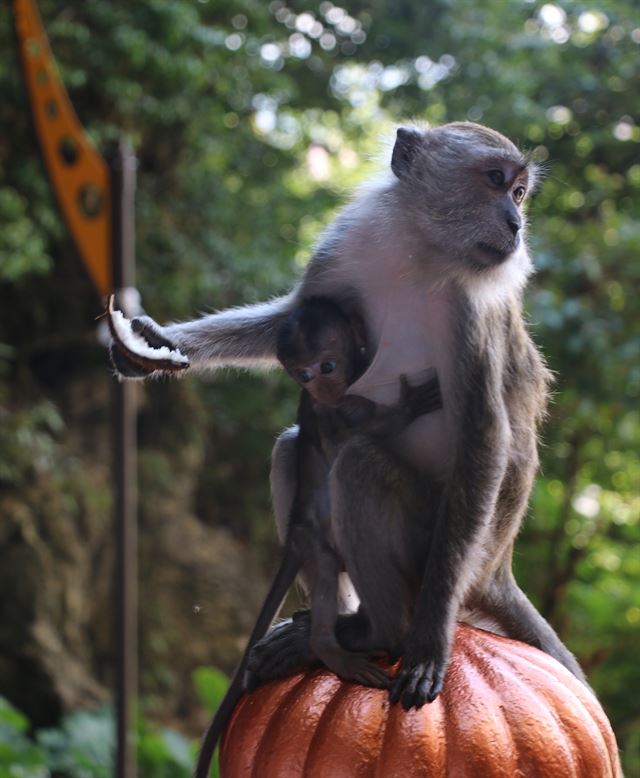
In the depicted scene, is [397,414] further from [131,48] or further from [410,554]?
[131,48]

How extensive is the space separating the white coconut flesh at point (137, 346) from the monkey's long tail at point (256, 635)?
498 mm

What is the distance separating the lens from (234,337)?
297 centimetres

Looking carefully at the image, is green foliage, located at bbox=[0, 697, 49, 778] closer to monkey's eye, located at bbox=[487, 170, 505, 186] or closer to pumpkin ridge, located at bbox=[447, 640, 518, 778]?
pumpkin ridge, located at bbox=[447, 640, 518, 778]

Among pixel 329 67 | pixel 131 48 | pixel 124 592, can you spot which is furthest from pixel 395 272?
pixel 329 67

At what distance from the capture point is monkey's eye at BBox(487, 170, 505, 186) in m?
2.66

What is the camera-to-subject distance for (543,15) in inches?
315

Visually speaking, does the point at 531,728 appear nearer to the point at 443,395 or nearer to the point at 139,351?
the point at 443,395

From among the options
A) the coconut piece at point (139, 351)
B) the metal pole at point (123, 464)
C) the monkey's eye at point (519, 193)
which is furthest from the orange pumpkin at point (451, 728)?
the metal pole at point (123, 464)

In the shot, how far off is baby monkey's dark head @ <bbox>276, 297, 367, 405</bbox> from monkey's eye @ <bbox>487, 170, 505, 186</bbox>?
0.46 metres

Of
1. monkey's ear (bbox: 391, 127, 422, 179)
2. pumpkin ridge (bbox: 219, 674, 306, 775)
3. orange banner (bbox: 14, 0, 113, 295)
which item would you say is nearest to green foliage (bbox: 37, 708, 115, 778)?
orange banner (bbox: 14, 0, 113, 295)

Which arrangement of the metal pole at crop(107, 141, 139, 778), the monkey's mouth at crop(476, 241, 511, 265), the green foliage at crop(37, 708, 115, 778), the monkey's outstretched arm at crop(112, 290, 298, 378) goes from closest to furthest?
the monkey's mouth at crop(476, 241, 511, 265)
the monkey's outstretched arm at crop(112, 290, 298, 378)
the metal pole at crop(107, 141, 139, 778)
the green foliage at crop(37, 708, 115, 778)

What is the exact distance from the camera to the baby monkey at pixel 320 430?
2527 mm

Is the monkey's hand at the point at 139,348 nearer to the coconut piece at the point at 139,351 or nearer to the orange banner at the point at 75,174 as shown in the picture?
the coconut piece at the point at 139,351

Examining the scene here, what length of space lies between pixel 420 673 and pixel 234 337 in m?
1.05
